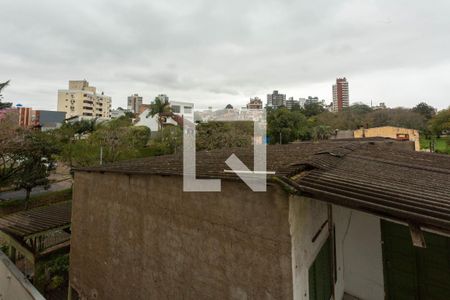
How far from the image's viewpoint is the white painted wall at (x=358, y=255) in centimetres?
Answer: 573

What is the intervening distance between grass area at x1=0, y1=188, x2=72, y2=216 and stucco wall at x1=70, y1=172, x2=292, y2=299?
47.9 ft

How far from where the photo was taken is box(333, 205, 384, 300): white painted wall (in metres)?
5.73

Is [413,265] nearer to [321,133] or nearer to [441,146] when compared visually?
[321,133]

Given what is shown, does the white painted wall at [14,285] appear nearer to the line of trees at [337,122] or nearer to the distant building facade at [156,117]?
the distant building facade at [156,117]

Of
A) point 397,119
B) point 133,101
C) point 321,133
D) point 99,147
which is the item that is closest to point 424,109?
point 397,119

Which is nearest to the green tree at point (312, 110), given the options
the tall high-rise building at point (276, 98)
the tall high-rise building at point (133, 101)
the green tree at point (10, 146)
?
the green tree at point (10, 146)

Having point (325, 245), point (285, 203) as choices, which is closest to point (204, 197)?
point (285, 203)

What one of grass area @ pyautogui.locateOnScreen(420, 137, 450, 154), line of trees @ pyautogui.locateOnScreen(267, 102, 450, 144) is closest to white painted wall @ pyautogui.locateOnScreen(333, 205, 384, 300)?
line of trees @ pyautogui.locateOnScreen(267, 102, 450, 144)

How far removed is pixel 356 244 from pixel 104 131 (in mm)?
21859

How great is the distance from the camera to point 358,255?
6027 mm

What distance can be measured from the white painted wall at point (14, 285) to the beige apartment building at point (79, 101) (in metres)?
71.3

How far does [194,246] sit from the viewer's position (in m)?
4.42

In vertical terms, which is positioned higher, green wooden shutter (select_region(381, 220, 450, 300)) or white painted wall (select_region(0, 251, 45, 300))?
green wooden shutter (select_region(381, 220, 450, 300))

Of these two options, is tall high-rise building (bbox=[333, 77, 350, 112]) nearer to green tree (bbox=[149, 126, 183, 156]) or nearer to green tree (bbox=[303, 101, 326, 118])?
green tree (bbox=[303, 101, 326, 118])
